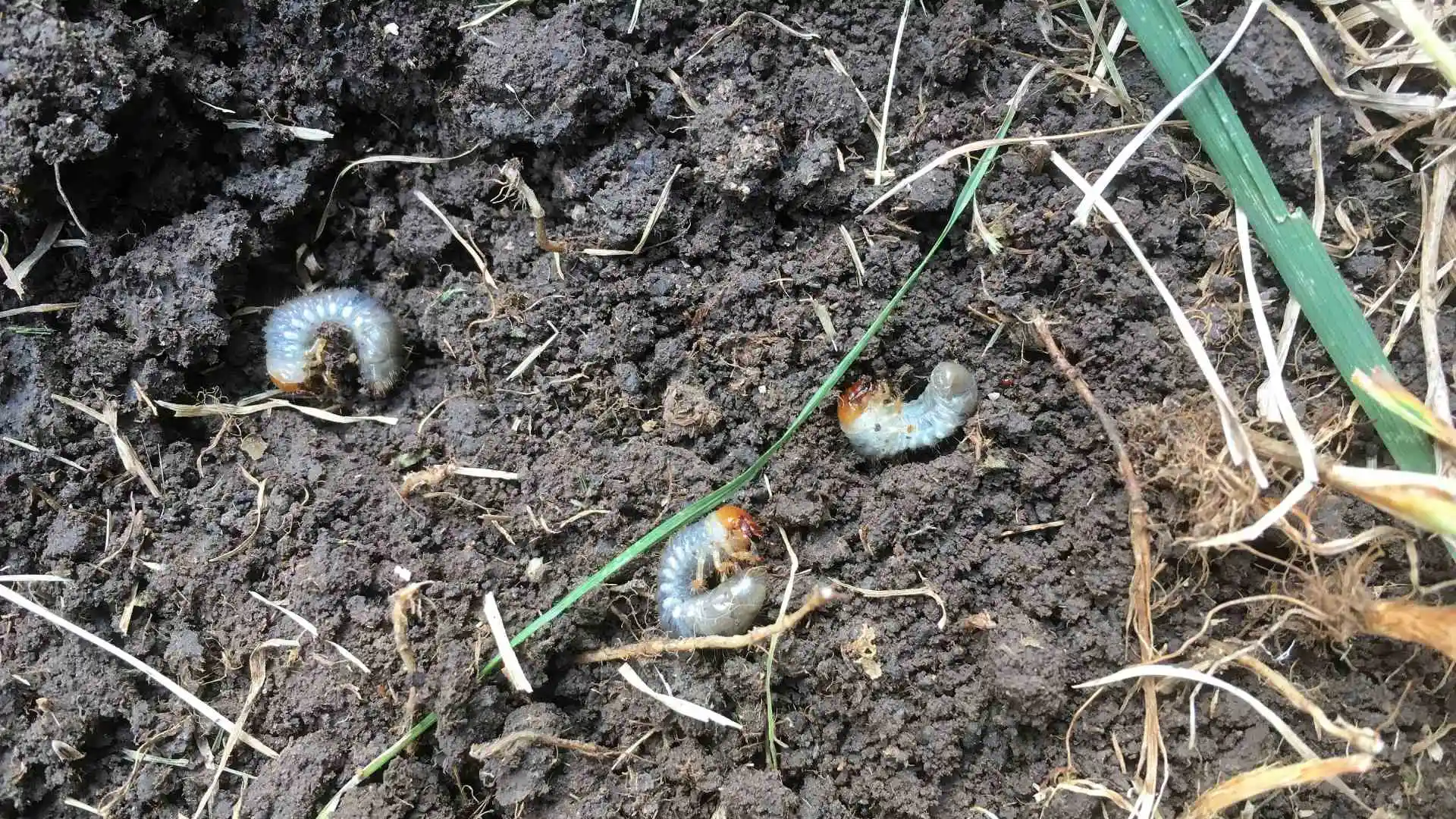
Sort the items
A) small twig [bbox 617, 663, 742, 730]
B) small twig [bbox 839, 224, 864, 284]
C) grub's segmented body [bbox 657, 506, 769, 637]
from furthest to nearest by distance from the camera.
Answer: small twig [bbox 839, 224, 864, 284] → grub's segmented body [bbox 657, 506, 769, 637] → small twig [bbox 617, 663, 742, 730]

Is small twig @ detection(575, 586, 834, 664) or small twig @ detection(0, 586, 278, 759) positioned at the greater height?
small twig @ detection(575, 586, 834, 664)

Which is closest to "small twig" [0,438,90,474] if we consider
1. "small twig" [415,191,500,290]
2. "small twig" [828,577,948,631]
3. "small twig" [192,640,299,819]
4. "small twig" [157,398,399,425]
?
"small twig" [157,398,399,425]

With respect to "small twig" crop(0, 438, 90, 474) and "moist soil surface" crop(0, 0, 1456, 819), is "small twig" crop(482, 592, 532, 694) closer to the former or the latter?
"moist soil surface" crop(0, 0, 1456, 819)

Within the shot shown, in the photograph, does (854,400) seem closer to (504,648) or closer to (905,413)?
(905,413)

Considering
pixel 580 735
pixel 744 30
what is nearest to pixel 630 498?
pixel 580 735

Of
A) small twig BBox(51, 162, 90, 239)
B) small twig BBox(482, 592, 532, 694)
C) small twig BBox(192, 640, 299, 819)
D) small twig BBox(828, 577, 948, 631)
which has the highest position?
small twig BBox(51, 162, 90, 239)

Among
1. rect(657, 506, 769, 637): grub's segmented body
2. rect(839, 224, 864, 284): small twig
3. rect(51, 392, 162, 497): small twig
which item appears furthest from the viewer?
rect(51, 392, 162, 497): small twig
